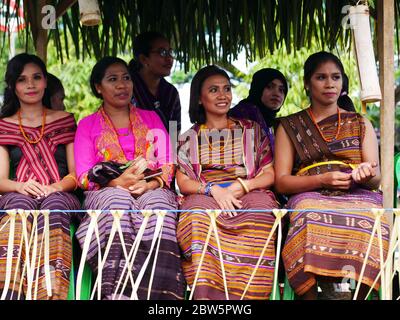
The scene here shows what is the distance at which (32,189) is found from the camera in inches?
191

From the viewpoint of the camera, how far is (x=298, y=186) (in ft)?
16.0

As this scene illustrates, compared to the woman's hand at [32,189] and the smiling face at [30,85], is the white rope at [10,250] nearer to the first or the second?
the woman's hand at [32,189]

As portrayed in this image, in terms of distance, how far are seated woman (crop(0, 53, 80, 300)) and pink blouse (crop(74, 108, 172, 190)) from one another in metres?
0.12

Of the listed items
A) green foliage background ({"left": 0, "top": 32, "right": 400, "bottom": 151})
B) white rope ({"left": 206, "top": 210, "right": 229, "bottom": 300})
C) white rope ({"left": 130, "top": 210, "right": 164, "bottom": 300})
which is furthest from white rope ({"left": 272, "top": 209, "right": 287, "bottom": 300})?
green foliage background ({"left": 0, "top": 32, "right": 400, "bottom": 151})

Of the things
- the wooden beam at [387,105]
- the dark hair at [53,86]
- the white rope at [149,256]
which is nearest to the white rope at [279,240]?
the white rope at [149,256]

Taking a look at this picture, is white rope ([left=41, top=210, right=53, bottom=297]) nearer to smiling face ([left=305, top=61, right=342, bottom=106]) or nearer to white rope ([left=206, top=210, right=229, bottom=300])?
white rope ([left=206, top=210, right=229, bottom=300])

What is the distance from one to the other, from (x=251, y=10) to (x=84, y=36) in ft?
4.25

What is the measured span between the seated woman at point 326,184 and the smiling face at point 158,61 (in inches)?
49.3

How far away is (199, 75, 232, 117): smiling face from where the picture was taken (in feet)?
17.1

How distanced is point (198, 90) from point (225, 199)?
79 cm

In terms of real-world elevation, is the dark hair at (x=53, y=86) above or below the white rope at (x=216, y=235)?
above

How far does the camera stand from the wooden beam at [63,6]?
616cm

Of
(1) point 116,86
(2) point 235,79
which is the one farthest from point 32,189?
(2) point 235,79
